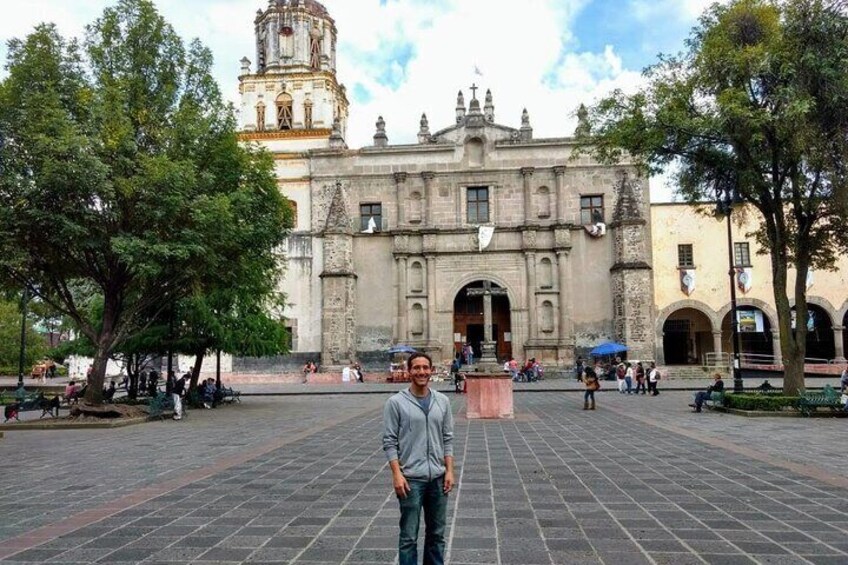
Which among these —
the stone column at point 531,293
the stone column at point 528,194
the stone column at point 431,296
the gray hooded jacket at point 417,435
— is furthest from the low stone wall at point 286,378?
the gray hooded jacket at point 417,435

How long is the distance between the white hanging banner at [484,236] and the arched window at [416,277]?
3516 mm

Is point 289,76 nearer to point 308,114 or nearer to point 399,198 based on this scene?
point 308,114

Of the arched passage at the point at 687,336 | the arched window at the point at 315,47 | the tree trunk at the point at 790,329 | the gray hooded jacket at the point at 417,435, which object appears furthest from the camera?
the arched window at the point at 315,47

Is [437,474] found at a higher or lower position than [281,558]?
higher

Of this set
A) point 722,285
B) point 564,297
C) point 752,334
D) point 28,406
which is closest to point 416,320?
point 564,297

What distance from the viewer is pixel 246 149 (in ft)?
68.7

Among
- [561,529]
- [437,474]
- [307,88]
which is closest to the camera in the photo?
[437,474]

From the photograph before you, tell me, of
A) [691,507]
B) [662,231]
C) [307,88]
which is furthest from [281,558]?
[307,88]

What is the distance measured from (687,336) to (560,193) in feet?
38.0

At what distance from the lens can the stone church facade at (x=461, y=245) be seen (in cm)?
3672

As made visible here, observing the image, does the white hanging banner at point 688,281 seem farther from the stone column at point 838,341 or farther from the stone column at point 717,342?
the stone column at point 838,341

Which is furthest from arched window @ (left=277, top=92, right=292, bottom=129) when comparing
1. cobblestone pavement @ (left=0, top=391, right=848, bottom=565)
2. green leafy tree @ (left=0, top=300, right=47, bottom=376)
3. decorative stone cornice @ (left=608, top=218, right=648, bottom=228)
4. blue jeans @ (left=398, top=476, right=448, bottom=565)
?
blue jeans @ (left=398, top=476, right=448, bottom=565)

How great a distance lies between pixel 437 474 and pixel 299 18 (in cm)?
4408

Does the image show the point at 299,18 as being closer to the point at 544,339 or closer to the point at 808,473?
the point at 544,339
